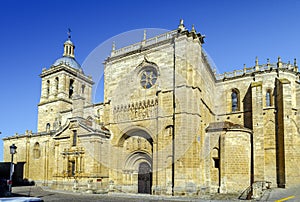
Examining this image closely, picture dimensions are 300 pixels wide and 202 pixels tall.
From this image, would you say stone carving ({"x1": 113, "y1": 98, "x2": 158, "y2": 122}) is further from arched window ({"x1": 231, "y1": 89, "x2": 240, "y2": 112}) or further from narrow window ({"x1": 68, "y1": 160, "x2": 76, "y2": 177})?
arched window ({"x1": 231, "y1": 89, "x2": 240, "y2": 112})

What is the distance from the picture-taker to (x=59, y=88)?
124ft

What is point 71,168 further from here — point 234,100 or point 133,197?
point 234,100

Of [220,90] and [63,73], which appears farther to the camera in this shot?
[63,73]

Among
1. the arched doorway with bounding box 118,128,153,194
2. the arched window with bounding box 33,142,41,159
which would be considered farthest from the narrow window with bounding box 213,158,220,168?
the arched window with bounding box 33,142,41,159

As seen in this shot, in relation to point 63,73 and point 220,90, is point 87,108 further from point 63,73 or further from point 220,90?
point 220,90

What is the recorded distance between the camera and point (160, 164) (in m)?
20.1

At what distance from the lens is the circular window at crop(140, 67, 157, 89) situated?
22.8 meters

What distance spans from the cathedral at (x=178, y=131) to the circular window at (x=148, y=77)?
3.3 inches

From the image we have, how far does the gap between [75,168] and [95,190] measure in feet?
9.45

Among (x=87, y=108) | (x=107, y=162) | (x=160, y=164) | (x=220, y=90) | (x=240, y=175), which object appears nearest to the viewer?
(x=160, y=164)

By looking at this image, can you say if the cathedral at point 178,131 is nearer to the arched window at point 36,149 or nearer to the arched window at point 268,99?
the arched window at point 268,99

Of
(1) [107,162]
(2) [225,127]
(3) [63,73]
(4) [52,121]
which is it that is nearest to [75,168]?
(1) [107,162]

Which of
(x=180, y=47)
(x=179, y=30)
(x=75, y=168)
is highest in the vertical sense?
(x=179, y=30)

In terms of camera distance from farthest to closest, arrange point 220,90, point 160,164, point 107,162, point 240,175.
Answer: point 220,90
point 107,162
point 240,175
point 160,164
